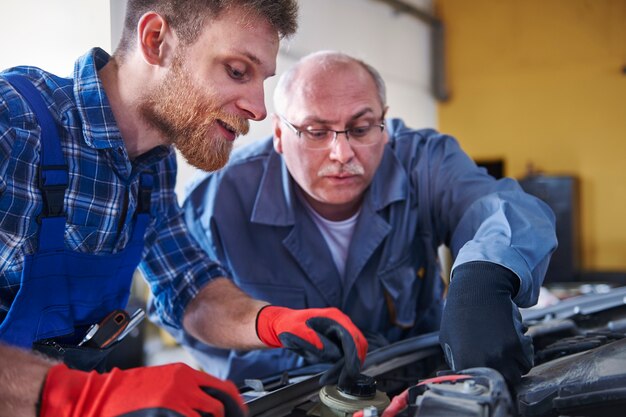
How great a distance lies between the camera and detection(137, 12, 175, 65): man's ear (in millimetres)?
1182

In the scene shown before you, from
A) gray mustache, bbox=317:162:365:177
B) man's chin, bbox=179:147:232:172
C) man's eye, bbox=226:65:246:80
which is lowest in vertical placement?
gray mustache, bbox=317:162:365:177

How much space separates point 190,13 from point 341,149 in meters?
0.57

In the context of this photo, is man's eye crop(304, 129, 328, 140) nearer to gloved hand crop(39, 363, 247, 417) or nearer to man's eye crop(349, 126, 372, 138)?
man's eye crop(349, 126, 372, 138)

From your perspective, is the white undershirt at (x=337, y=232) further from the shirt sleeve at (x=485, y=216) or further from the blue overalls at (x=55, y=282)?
the blue overalls at (x=55, y=282)

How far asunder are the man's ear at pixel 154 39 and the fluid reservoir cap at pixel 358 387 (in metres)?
0.71

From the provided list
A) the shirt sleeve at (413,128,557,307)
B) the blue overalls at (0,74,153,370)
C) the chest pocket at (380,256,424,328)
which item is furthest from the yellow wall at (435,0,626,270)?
the blue overalls at (0,74,153,370)

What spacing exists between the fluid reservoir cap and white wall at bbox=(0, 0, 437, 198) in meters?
0.76

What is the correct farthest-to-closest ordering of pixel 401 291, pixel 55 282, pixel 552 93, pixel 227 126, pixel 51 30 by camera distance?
pixel 552 93 < pixel 401 291 < pixel 51 30 < pixel 227 126 < pixel 55 282

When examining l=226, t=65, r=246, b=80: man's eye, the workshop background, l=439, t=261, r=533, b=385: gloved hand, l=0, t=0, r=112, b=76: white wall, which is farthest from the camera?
the workshop background

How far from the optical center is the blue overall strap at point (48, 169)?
1.05m

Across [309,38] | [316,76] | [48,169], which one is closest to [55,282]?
[48,169]

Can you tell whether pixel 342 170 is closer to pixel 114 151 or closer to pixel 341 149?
pixel 341 149

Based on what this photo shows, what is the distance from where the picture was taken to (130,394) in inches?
30.0

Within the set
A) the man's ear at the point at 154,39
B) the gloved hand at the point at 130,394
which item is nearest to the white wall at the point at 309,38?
the man's ear at the point at 154,39
